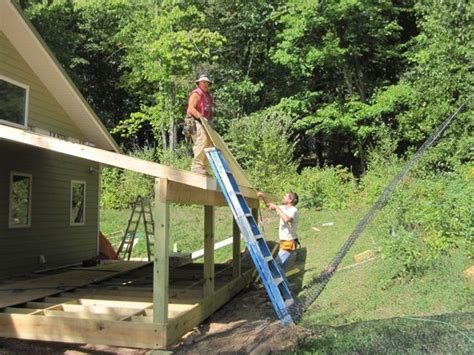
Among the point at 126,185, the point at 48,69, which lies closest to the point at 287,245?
the point at 48,69

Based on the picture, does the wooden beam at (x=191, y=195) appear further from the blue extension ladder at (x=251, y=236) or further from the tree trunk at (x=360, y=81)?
the tree trunk at (x=360, y=81)

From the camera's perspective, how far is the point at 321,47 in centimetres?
2514

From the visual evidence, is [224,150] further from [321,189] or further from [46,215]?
[321,189]

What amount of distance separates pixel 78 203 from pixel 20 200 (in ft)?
8.76

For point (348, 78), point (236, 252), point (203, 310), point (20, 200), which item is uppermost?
point (348, 78)

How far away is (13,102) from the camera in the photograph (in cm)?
1041

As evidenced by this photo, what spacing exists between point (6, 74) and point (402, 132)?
56.7ft

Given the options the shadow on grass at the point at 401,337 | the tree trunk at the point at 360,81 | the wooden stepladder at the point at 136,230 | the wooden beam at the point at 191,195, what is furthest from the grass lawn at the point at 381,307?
the tree trunk at the point at 360,81

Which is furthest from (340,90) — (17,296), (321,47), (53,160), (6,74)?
(17,296)

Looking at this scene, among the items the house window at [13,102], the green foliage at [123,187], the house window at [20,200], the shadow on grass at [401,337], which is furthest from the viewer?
the green foliage at [123,187]

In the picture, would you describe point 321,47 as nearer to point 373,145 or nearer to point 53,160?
point 373,145

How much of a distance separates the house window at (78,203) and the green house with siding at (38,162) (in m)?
0.03

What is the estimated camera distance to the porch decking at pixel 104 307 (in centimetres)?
652

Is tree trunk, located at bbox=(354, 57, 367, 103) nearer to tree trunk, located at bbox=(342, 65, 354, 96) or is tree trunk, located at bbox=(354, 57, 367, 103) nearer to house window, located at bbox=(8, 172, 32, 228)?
tree trunk, located at bbox=(342, 65, 354, 96)
